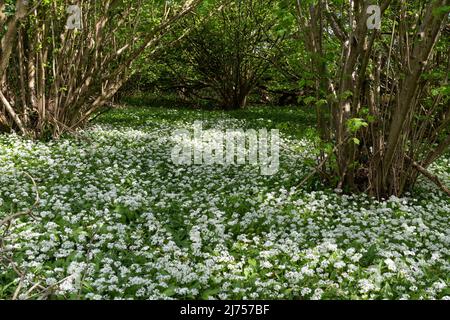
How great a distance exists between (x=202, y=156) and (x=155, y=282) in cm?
537

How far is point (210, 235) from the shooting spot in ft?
18.7

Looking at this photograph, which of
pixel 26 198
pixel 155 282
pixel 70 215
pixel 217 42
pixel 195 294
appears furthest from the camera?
pixel 217 42

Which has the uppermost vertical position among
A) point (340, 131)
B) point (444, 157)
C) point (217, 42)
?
point (217, 42)

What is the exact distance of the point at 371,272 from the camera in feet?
15.7

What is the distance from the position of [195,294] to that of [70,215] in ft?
8.66

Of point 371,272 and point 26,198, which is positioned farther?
point 26,198

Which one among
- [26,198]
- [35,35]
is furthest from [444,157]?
[35,35]

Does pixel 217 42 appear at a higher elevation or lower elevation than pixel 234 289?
higher

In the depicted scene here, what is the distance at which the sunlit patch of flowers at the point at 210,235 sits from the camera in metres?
4.50

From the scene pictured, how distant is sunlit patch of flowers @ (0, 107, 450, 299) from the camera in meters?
4.50

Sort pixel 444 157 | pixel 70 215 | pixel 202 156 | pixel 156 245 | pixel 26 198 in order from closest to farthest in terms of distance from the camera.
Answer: pixel 156 245 < pixel 70 215 < pixel 26 198 < pixel 202 156 < pixel 444 157

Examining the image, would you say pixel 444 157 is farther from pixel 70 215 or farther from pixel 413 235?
pixel 70 215

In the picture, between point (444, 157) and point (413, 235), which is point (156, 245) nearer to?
point (413, 235)

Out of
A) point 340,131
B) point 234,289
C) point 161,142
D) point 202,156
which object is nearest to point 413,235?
point 340,131
